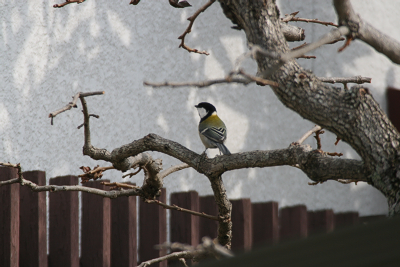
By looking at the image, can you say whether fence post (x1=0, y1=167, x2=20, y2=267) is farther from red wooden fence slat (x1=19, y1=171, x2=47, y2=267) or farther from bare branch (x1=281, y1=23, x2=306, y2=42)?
bare branch (x1=281, y1=23, x2=306, y2=42)

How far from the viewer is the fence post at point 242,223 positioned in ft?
12.5

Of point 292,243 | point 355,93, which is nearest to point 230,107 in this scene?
point 355,93

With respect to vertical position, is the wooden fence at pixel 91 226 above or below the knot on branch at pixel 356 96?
below

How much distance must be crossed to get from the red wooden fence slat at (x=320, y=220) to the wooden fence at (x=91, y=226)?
0.74 m

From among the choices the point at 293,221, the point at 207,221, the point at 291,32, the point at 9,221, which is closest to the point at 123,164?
the point at 291,32

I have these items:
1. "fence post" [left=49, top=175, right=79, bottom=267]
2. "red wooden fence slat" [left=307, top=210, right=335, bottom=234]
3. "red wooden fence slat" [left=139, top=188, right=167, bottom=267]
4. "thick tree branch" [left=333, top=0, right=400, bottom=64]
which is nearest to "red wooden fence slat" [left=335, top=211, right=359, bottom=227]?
"red wooden fence slat" [left=307, top=210, right=335, bottom=234]

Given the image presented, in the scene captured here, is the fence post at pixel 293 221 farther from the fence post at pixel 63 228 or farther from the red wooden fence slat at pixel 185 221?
the fence post at pixel 63 228

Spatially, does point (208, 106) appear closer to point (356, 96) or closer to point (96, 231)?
point (96, 231)

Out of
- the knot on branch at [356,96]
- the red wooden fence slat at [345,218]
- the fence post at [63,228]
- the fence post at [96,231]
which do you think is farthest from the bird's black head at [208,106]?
the knot on branch at [356,96]

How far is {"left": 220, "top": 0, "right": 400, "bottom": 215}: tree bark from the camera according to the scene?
1276 millimetres

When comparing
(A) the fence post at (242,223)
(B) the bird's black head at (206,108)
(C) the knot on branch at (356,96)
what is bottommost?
(A) the fence post at (242,223)

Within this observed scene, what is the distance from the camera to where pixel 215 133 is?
3072mm

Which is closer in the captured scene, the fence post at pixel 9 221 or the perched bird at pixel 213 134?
the fence post at pixel 9 221

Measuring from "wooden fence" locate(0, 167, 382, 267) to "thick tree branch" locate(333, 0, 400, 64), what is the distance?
1.98 m
